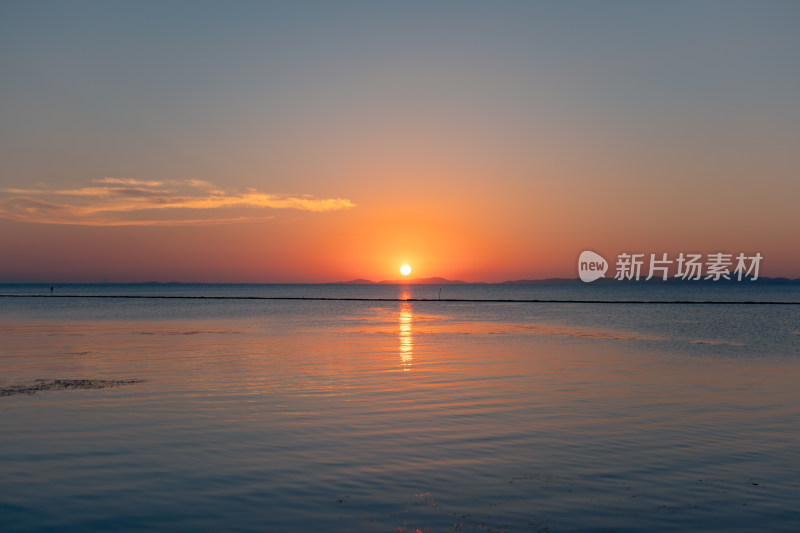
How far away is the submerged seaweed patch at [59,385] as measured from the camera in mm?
21797

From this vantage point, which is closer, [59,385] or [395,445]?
[395,445]

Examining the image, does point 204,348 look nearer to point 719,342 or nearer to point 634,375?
point 634,375

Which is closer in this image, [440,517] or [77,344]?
[440,517]

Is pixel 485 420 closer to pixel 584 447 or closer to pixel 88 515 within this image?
pixel 584 447

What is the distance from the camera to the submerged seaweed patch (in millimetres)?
21797

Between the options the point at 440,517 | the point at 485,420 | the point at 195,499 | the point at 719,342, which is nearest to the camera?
the point at 440,517

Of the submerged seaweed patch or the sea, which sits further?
the submerged seaweed patch

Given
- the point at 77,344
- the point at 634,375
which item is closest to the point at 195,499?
the point at 634,375

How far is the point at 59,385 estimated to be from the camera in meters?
23.1

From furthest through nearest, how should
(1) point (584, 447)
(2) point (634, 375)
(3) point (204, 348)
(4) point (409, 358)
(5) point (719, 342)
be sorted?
(5) point (719, 342) → (3) point (204, 348) → (4) point (409, 358) → (2) point (634, 375) → (1) point (584, 447)

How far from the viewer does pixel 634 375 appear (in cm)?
2750

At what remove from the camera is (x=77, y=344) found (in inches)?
1553

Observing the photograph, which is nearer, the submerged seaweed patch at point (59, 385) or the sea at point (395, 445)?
the sea at point (395, 445)

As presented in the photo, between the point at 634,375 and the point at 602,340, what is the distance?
62.7 ft
